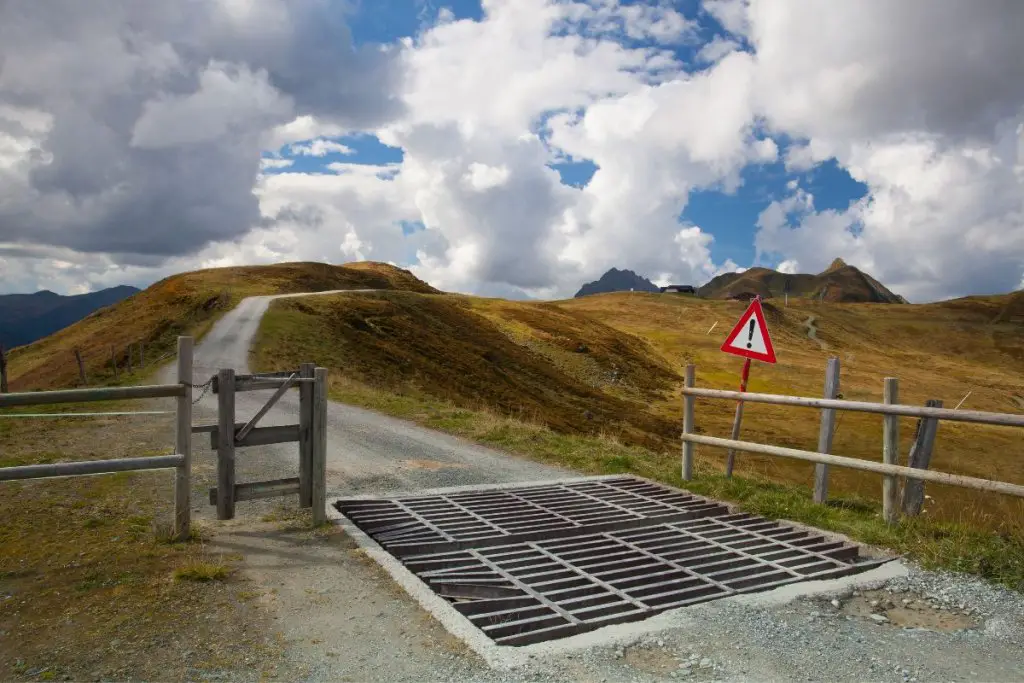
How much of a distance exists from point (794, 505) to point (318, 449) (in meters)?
5.62

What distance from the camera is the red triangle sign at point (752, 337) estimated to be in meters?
9.84

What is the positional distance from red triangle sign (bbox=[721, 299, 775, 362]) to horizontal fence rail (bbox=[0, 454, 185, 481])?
22.9 ft

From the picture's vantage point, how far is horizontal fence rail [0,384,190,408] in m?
6.57

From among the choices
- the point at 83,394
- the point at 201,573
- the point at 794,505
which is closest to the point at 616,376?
the point at 794,505

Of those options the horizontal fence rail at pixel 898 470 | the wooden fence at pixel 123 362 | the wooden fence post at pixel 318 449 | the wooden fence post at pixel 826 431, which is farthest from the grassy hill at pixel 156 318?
the wooden fence post at pixel 826 431

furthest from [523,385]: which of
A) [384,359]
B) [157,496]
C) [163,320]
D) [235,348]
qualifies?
[157,496]

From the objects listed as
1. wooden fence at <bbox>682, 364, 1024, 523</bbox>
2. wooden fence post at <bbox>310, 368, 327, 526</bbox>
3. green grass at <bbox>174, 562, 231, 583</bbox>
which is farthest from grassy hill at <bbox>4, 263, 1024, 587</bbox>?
green grass at <bbox>174, 562, 231, 583</bbox>

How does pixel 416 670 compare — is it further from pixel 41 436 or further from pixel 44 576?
pixel 41 436

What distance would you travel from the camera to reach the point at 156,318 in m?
41.4

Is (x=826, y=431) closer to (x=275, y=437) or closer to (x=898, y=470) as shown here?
(x=898, y=470)

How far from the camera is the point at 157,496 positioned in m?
8.95

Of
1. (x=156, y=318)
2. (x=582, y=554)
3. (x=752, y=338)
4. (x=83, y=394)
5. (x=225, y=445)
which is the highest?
(x=156, y=318)

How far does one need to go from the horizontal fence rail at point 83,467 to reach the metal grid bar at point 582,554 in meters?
2.15

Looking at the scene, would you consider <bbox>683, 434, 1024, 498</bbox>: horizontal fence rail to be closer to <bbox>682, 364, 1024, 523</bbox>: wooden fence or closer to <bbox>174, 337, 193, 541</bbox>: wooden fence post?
<bbox>682, 364, 1024, 523</bbox>: wooden fence
